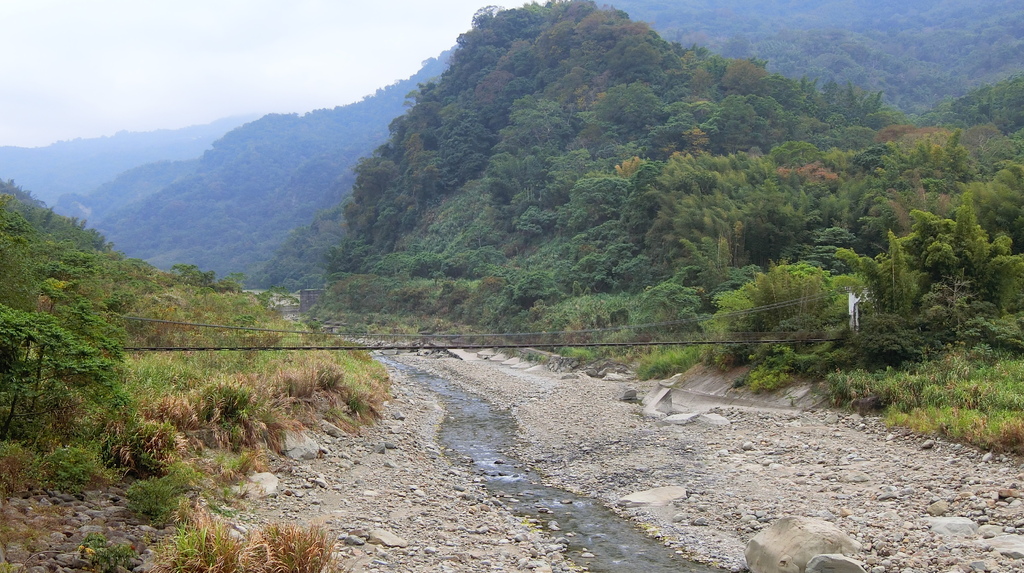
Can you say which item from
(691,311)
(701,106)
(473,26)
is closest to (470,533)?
(691,311)

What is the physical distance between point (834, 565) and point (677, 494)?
436 cm

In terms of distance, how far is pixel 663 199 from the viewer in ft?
119

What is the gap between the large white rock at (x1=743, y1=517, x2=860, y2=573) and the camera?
301 inches

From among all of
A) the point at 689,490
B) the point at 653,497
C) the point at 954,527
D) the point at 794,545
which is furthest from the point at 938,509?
the point at 653,497

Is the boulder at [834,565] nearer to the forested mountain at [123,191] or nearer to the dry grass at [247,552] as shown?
the dry grass at [247,552]

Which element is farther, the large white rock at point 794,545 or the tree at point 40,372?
the large white rock at point 794,545

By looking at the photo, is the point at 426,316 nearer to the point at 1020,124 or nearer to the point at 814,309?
the point at 814,309

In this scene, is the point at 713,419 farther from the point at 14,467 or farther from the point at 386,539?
the point at 14,467

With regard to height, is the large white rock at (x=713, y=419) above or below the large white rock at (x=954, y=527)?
below

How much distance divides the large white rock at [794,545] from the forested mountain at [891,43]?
211ft

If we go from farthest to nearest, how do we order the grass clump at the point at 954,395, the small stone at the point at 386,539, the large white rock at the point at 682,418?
1. the large white rock at the point at 682,418
2. the grass clump at the point at 954,395
3. the small stone at the point at 386,539

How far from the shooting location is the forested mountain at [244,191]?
112625mm

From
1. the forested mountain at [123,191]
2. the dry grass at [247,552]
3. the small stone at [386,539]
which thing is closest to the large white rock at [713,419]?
the small stone at [386,539]

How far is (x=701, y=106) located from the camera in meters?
52.0
